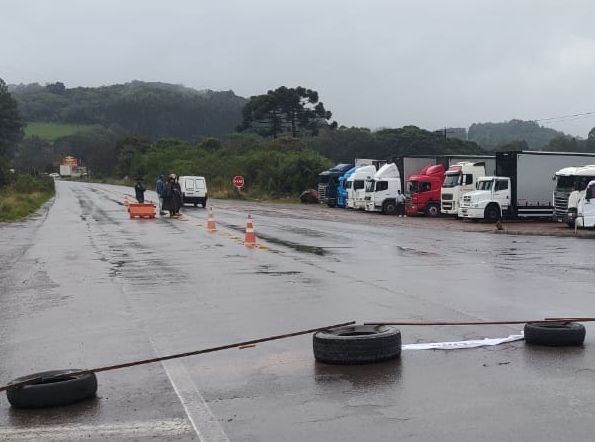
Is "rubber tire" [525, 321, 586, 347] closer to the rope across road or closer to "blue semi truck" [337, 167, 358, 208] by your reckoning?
the rope across road

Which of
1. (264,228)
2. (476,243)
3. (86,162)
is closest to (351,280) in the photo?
(476,243)

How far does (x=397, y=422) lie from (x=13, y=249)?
709 inches

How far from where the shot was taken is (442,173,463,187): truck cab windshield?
40.6m

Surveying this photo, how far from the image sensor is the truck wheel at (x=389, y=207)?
47.2 meters

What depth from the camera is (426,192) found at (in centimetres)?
4375

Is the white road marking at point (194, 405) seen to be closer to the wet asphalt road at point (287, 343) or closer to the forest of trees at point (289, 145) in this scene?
the wet asphalt road at point (287, 343)

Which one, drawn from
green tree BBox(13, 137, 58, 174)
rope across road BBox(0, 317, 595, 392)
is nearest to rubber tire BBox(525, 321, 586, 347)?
rope across road BBox(0, 317, 595, 392)

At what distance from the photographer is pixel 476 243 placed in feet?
77.1

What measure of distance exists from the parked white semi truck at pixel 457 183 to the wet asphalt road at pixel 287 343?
1992 cm

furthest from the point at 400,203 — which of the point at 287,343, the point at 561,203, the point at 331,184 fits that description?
the point at 287,343

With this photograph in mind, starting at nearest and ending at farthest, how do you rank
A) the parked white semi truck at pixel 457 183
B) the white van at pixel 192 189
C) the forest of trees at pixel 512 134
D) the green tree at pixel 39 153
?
the parked white semi truck at pixel 457 183 → the white van at pixel 192 189 → the forest of trees at pixel 512 134 → the green tree at pixel 39 153

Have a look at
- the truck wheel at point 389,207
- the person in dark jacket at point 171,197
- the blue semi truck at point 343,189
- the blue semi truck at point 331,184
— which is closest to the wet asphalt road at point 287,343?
the person in dark jacket at point 171,197

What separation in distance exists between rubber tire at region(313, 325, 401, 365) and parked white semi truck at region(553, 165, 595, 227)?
2637cm

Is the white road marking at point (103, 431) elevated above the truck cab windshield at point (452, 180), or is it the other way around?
the truck cab windshield at point (452, 180)
